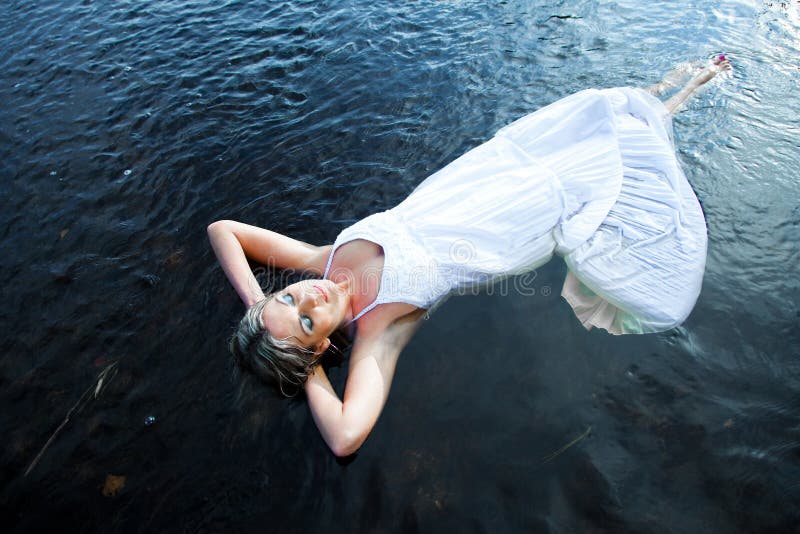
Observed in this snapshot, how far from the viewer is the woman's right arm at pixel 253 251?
4.46 m

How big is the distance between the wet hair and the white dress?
2.05 feet

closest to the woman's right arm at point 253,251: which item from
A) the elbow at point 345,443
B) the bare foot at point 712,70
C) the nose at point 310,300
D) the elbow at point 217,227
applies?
the elbow at point 217,227

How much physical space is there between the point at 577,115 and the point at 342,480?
3.66 metres

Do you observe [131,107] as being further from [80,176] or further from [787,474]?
[787,474]

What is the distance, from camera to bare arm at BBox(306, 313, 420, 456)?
3.48m

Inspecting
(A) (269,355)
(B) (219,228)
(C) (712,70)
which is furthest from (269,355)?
(C) (712,70)

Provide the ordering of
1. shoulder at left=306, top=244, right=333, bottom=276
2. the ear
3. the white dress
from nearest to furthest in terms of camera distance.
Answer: the ear, the white dress, shoulder at left=306, top=244, right=333, bottom=276

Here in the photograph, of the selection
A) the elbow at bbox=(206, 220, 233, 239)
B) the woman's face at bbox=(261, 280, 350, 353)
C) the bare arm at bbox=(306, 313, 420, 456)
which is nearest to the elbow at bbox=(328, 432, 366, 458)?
the bare arm at bbox=(306, 313, 420, 456)

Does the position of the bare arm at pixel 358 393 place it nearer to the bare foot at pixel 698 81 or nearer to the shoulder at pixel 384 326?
the shoulder at pixel 384 326

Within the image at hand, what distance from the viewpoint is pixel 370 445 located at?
387 centimetres

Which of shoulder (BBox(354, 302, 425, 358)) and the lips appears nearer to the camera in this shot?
the lips

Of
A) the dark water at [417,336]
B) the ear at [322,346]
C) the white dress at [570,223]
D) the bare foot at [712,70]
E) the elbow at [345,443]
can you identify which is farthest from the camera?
the bare foot at [712,70]

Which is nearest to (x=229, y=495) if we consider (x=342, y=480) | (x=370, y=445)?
(x=342, y=480)

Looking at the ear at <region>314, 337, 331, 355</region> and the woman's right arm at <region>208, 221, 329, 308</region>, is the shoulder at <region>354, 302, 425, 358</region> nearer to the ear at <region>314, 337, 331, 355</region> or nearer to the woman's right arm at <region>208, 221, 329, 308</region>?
the ear at <region>314, 337, 331, 355</region>
